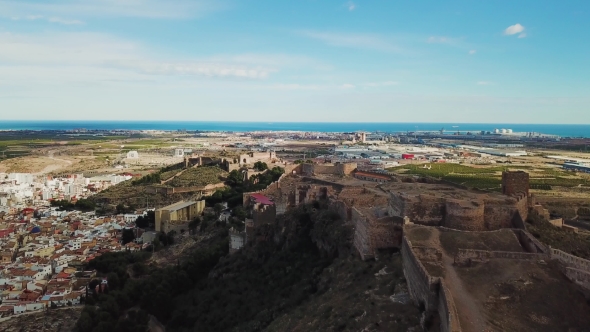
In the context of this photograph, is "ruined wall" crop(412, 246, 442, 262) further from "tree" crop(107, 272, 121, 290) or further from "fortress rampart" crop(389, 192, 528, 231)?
"tree" crop(107, 272, 121, 290)

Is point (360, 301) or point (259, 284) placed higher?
point (360, 301)

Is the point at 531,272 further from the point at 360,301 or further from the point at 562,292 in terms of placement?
the point at 360,301

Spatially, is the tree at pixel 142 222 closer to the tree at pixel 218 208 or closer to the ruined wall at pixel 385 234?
the tree at pixel 218 208

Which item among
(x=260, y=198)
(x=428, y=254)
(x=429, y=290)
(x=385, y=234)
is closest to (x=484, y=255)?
(x=428, y=254)

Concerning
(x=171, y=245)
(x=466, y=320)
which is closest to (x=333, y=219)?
(x=466, y=320)

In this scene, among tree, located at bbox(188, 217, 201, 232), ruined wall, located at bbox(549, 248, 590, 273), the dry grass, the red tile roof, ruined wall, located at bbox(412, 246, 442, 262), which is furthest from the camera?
tree, located at bbox(188, 217, 201, 232)

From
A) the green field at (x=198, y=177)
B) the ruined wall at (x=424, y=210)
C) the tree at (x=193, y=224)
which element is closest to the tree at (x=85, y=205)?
the green field at (x=198, y=177)

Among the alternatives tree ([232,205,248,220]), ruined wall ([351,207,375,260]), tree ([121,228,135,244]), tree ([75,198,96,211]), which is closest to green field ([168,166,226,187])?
tree ([75,198,96,211])

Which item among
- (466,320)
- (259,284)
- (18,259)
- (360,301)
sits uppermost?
(466,320)
